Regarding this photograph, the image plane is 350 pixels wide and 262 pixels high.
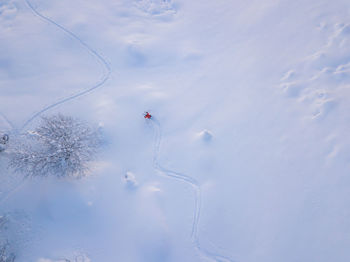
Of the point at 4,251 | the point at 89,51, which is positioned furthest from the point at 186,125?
the point at 4,251

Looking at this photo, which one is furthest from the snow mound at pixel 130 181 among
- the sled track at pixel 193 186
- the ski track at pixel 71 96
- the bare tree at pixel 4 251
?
the bare tree at pixel 4 251

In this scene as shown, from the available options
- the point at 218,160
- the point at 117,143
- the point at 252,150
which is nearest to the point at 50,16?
the point at 117,143

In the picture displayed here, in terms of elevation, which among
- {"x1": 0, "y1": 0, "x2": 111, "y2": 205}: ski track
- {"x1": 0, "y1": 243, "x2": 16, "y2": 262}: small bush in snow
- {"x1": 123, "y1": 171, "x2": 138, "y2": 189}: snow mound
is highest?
{"x1": 0, "y1": 0, "x2": 111, "y2": 205}: ski track

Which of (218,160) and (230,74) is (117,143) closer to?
(218,160)

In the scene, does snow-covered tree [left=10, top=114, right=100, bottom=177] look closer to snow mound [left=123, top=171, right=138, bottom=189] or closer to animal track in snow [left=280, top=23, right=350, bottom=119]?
snow mound [left=123, top=171, right=138, bottom=189]

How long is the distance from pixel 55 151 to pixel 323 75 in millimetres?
14469

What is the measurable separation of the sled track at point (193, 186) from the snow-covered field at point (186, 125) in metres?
0.06

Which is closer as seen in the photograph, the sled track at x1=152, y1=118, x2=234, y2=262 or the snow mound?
the sled track at x1=152, y1=118, x2=234, y2=262

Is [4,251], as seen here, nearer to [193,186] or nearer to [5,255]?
[5,255]

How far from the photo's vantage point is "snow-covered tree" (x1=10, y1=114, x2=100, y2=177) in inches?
418

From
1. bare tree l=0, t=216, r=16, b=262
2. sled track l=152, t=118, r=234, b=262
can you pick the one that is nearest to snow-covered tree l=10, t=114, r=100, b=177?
bare tree l=0, t=216, r=16, b=262

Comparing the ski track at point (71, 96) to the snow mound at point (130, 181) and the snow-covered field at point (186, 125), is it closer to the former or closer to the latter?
the snow-covered field at point (186, 125)

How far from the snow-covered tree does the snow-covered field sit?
67cm

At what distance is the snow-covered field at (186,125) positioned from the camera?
10469 millimetres
